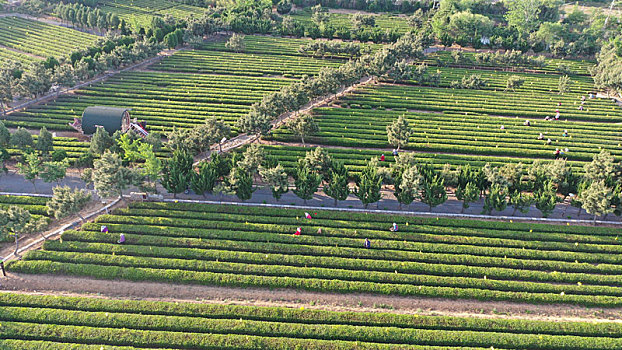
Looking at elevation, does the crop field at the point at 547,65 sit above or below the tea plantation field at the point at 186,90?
above

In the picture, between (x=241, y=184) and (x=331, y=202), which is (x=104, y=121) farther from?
(x=331, y=202)

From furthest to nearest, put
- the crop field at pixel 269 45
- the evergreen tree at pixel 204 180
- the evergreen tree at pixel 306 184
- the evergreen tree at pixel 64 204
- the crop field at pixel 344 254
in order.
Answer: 1. the crop field at pixel 269 45
2. the evergreen tree at pixel 204 180
3. the evergreen tree at pixel 306 184
4. the evergreen tree at pixel 64 204
5. the crop field at pixel 344 254

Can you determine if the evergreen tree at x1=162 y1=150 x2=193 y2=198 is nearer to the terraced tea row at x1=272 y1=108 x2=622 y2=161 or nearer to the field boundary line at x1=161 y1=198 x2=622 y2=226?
the field boundary line at x1=161 y1=198 x2=622 y2=226

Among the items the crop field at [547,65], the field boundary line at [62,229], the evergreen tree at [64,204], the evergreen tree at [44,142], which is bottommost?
the field boundary line at [62,229]

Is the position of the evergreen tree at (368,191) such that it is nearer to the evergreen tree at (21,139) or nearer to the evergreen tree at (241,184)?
the evergreen tree at (241,184)

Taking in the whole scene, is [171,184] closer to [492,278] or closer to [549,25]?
[492,278]

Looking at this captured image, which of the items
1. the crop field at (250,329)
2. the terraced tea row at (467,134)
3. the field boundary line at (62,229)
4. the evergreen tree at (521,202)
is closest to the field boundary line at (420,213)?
the evergreen tree at (521,202)
